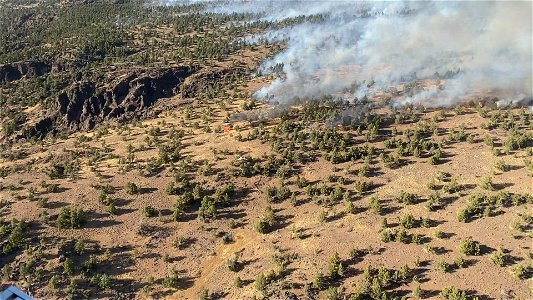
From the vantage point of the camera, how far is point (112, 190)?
4431 centimetres

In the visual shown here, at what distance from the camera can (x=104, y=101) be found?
74.6m

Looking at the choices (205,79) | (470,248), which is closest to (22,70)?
(205,79)

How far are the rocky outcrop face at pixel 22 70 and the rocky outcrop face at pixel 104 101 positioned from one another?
18.7 meters

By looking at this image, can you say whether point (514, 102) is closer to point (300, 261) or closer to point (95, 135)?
point (300, 261)

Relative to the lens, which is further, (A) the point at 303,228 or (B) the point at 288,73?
(B) the point at 288,73

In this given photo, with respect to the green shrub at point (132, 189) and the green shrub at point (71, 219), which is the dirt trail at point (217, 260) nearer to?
the green shrub at point (132, 189)

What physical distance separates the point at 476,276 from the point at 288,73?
49.9m

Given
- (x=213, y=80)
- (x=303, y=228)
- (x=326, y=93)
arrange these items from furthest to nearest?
(x=213, y=80) → (x=326, y=93) → (x=303, y=228)

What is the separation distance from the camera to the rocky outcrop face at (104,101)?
71375 mm

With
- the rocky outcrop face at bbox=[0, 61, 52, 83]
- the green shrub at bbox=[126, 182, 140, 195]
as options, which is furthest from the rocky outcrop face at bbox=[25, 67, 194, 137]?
the green shrub at bbox=[126, 182, 140, 195]

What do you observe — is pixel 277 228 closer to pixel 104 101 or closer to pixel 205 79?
pixel 205 79

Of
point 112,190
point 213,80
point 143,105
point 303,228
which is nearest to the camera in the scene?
point 303,228

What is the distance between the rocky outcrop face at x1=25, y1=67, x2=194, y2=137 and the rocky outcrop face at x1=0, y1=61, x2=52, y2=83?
1870cm

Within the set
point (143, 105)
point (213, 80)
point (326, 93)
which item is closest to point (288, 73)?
point (326, 93)
